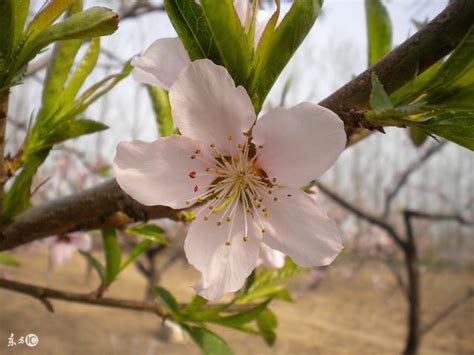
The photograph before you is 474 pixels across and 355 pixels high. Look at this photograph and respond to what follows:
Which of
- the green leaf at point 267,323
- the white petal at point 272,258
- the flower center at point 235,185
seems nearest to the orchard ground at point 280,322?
the green leaf at point 267,323

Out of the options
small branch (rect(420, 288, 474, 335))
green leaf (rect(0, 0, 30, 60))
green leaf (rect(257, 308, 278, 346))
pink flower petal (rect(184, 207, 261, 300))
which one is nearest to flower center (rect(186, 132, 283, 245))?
pink flower petal (rect(184, 207, 261, 300))

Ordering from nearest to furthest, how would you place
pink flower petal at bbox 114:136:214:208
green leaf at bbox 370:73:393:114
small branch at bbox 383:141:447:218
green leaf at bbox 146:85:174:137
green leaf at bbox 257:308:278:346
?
green leaf at bbox 370:73:393:114
pink flower petal at bbox 114:136:214:208
green leaf at bbox 146:85:174:137
green leaf at bbox 257:308:278:346
small branch at bbox 383:141:447:218

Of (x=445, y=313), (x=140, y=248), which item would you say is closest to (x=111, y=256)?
(x=140, y=248)

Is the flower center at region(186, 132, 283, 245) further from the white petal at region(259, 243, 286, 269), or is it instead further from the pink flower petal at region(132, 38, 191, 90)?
the white petal at region(259, 243, 286, 269)

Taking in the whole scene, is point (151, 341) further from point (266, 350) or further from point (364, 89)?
point (364, 89)

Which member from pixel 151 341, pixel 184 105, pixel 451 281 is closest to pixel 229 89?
pixel 184 105

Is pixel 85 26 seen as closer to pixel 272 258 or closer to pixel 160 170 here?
pixel 160 170
